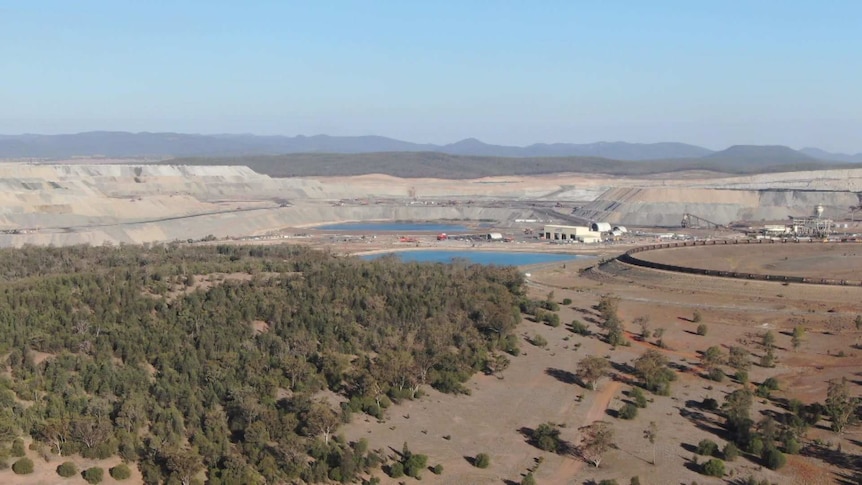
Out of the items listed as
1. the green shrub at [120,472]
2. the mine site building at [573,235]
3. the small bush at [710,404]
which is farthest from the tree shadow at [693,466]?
the mine site building at [573,235]

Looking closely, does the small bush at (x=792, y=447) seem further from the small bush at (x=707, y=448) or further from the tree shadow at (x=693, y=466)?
the tree shadow at (x=693, y=466)

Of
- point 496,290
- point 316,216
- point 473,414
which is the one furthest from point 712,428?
point 316,216

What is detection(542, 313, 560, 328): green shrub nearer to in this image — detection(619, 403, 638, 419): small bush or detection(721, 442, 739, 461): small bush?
detection(619, 403, 638, 419): small bush

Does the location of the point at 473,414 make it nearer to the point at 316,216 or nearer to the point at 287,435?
the point at 287,435

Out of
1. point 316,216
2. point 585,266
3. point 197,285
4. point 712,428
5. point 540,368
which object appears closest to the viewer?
point 712,428

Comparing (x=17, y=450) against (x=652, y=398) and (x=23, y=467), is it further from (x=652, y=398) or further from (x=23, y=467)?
(x=652, y=398)
